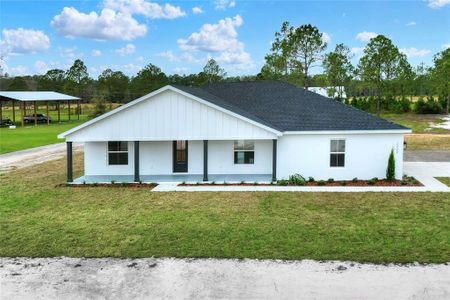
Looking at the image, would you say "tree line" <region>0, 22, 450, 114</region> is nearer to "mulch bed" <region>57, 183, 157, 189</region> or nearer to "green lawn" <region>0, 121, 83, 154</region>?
"green lawn" <region>0, 121, 83, 154</region>

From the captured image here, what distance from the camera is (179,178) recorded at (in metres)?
18.6

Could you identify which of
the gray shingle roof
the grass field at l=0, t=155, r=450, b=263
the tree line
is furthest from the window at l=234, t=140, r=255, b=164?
the tree line

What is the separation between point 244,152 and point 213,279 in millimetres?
11573

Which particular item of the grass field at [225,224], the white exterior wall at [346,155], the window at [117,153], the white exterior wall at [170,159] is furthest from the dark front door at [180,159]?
the white exterior wall at [346,155]

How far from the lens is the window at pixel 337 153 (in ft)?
60.8

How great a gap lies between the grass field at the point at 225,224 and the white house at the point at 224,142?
105 inches

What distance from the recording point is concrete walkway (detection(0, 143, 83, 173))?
2345 cm

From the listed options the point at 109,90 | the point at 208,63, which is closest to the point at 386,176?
the point at 208,63

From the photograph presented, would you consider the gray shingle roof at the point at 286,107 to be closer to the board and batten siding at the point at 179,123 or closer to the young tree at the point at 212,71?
the board and batten siding at the point at 179,123

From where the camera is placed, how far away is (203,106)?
1783 cm

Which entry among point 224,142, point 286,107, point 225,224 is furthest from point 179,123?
point 225,224

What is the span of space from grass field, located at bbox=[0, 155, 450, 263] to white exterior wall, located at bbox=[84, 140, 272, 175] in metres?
2.72

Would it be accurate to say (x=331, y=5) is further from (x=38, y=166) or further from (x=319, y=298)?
(x=319, y=298)

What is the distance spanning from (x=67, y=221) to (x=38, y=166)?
12.2m
